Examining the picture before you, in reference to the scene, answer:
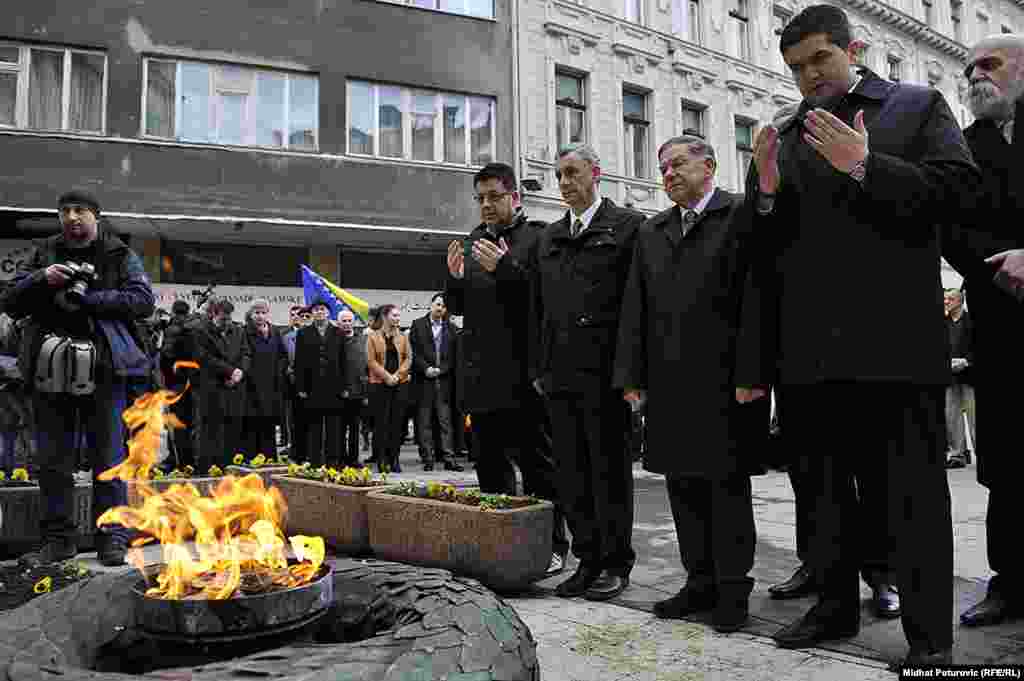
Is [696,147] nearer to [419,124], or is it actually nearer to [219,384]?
[219,384]

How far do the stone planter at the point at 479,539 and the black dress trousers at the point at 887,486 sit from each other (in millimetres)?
1337

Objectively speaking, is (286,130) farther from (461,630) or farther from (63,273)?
(461,630)

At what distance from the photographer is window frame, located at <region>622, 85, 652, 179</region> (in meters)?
21.1

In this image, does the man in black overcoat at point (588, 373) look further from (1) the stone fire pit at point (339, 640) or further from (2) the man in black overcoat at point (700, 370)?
(1) the stone fire pit at point (339, 640)

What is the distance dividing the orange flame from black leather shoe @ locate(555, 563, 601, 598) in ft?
5.53

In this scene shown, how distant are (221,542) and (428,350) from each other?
870 centimetres

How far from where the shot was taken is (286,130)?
17.3 meters

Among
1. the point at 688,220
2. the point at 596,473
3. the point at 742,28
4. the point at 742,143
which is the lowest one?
the point at 596,473

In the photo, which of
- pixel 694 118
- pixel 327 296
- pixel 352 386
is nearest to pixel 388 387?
pixel 352 386

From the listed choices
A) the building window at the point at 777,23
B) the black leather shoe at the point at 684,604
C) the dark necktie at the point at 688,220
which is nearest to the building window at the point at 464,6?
the building window at the point at 777,23

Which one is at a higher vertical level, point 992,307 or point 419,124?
point 419,124

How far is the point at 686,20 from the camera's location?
886 inches

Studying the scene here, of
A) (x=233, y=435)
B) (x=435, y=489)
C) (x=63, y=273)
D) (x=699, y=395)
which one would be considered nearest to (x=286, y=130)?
(x=233, y=435)

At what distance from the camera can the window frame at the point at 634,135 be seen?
21094 mm
